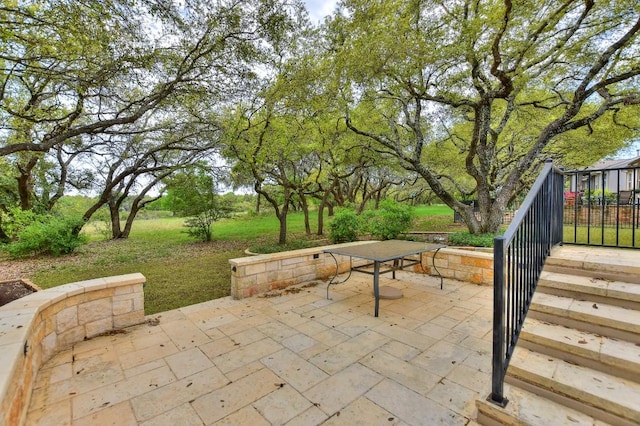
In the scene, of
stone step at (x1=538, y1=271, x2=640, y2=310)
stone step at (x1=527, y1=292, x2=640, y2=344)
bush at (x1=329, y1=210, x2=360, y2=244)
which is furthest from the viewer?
bush at (x1=329, y1=210, x2=360, y2=244)

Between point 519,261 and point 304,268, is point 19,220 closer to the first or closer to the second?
point 304,268

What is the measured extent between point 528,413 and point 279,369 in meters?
1.64

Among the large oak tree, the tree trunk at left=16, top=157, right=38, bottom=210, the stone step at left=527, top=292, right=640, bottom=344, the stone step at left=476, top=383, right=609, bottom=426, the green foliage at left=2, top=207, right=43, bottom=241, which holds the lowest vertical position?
the stone step at left=476, top=383, right=609, bottom=426

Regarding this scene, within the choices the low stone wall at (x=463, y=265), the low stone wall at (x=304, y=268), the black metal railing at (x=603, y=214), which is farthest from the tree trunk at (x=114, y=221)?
the black metal railing at (x=603, y=214)

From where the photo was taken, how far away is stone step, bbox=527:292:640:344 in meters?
1.80

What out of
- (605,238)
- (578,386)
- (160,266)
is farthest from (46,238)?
(605,238)

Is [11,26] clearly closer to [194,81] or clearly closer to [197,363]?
[194,81]

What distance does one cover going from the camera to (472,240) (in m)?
6.67

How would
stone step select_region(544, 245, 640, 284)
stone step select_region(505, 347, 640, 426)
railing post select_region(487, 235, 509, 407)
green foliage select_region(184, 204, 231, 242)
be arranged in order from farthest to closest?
green foliage select_region(184, 204, 231, 242)
stone step select_region(544, 245, 640, 284)
railing post select_region(487, 235, 509, 407)
stone step select_region(505, 347, 640, 426)

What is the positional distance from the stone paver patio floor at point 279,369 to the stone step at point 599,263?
95 centimetres

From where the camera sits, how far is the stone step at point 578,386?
1.44 m

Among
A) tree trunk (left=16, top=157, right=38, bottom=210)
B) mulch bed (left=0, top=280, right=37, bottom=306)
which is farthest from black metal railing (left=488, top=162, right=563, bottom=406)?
tree trunk (left=16, top=157, right=38, bottom=210)

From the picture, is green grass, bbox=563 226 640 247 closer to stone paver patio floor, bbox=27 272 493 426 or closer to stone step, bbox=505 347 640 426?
stone paver patio floor, bbox=27 272 493 426

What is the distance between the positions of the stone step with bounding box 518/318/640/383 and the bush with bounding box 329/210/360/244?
5.77 metres
